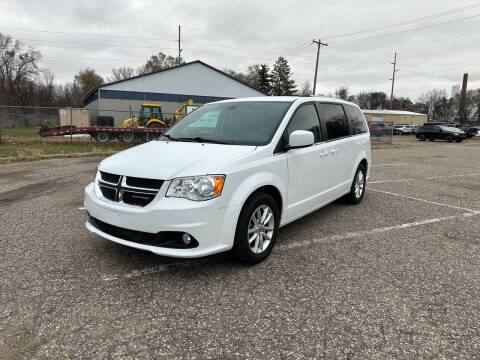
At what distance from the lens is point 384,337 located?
94.7 inches

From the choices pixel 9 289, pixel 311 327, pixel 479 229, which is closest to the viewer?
pixel 311 327

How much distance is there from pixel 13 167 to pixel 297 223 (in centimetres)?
946

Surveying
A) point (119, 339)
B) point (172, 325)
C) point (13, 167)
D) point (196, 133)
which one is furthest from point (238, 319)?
point (13, 167)

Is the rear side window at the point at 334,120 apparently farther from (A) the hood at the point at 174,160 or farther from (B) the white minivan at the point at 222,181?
(A) the hood at the point at 174,160

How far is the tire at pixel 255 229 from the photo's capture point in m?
3.21

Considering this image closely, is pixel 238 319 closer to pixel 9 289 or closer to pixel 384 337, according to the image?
pixel 384 337

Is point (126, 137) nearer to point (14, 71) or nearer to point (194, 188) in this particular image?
point (194, 188)

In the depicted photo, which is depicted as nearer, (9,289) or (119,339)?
(119,339)

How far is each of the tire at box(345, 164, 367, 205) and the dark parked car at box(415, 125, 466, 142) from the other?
2922 cm

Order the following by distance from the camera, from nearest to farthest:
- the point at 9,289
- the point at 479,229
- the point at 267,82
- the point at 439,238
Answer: the point at 9,289 → the point at 439,238 → the point at 479,229 → the point at 267,82

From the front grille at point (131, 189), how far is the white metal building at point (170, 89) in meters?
27.6

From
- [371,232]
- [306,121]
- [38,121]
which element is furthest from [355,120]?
[38,121]

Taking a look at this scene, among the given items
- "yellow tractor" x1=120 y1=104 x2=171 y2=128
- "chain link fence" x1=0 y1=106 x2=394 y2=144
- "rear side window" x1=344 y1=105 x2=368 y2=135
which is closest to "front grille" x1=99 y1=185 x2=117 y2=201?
"rear side window" x1=344 y1=105 x2=368 y2=135

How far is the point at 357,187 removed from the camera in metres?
5.97
